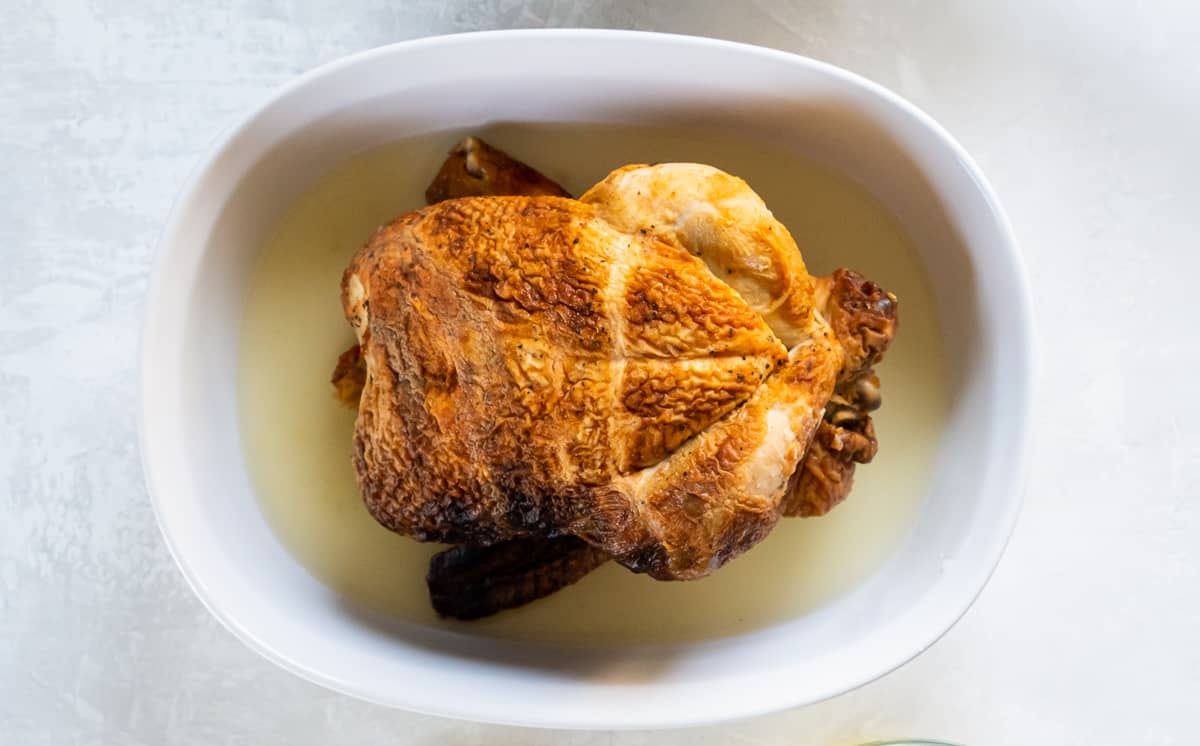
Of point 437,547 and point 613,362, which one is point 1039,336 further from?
point 437,547

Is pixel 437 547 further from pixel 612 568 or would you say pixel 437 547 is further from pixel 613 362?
pixel 613 362

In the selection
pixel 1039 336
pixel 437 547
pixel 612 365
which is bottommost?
pixel 437 547

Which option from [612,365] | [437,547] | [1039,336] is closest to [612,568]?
[437,547]

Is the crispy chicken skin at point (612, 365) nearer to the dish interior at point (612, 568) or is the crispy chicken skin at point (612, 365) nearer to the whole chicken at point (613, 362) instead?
the whole chicken at point (613, 362)

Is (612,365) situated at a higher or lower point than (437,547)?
higher

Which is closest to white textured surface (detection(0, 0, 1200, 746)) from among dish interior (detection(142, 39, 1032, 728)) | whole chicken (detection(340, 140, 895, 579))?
dish interior (detection(142, 39, 1032, 728))

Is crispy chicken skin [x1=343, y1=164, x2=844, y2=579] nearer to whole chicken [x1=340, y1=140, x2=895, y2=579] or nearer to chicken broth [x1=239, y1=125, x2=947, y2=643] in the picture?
whole chicken [x1=340, y1=140, x2=895, y2=579]

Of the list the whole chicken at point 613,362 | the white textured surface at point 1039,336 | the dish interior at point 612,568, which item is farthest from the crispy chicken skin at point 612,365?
the white textured surface at point 1039,336

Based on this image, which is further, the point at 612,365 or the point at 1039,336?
the point at 1039,336
